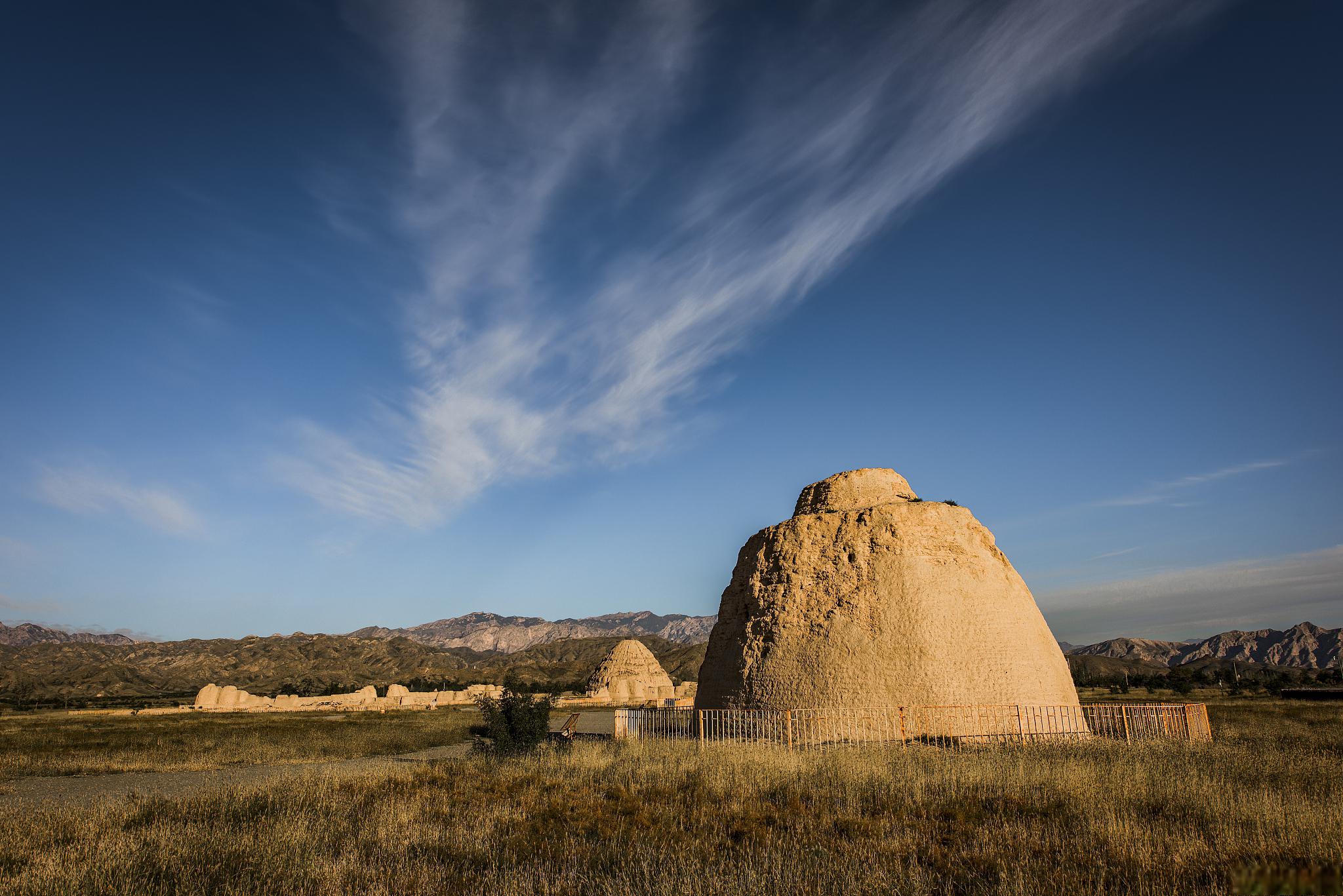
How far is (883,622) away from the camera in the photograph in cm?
1575

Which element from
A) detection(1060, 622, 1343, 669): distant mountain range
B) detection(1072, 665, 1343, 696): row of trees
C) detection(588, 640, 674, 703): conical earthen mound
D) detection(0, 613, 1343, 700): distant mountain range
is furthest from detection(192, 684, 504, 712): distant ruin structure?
detection(1060, 622, 1343, 669): distant mountain range

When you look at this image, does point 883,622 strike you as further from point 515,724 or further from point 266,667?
point 266,667

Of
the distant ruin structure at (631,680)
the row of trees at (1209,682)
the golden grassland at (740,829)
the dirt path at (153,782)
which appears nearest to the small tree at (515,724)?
the dirt path at (153,782)

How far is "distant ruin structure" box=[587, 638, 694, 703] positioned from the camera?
161 feet

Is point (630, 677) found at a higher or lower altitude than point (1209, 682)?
higher

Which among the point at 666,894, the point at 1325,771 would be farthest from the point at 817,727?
the point at 666,894

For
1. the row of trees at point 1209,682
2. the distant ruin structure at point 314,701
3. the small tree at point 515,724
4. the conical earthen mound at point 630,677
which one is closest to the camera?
the small tree at point 515,724

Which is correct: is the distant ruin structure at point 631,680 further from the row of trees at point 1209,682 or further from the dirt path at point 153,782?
the row of trees at point 1209,682

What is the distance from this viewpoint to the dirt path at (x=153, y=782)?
1209cm

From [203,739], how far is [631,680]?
94.9 feet

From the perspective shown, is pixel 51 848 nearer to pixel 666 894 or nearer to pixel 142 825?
pixel 142 825

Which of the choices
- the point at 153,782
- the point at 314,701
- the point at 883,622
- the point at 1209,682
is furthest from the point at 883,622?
the point at 1209,682

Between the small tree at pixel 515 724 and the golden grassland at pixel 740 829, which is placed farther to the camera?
the small tree at pixel 515 724

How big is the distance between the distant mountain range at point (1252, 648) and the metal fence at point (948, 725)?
143m
